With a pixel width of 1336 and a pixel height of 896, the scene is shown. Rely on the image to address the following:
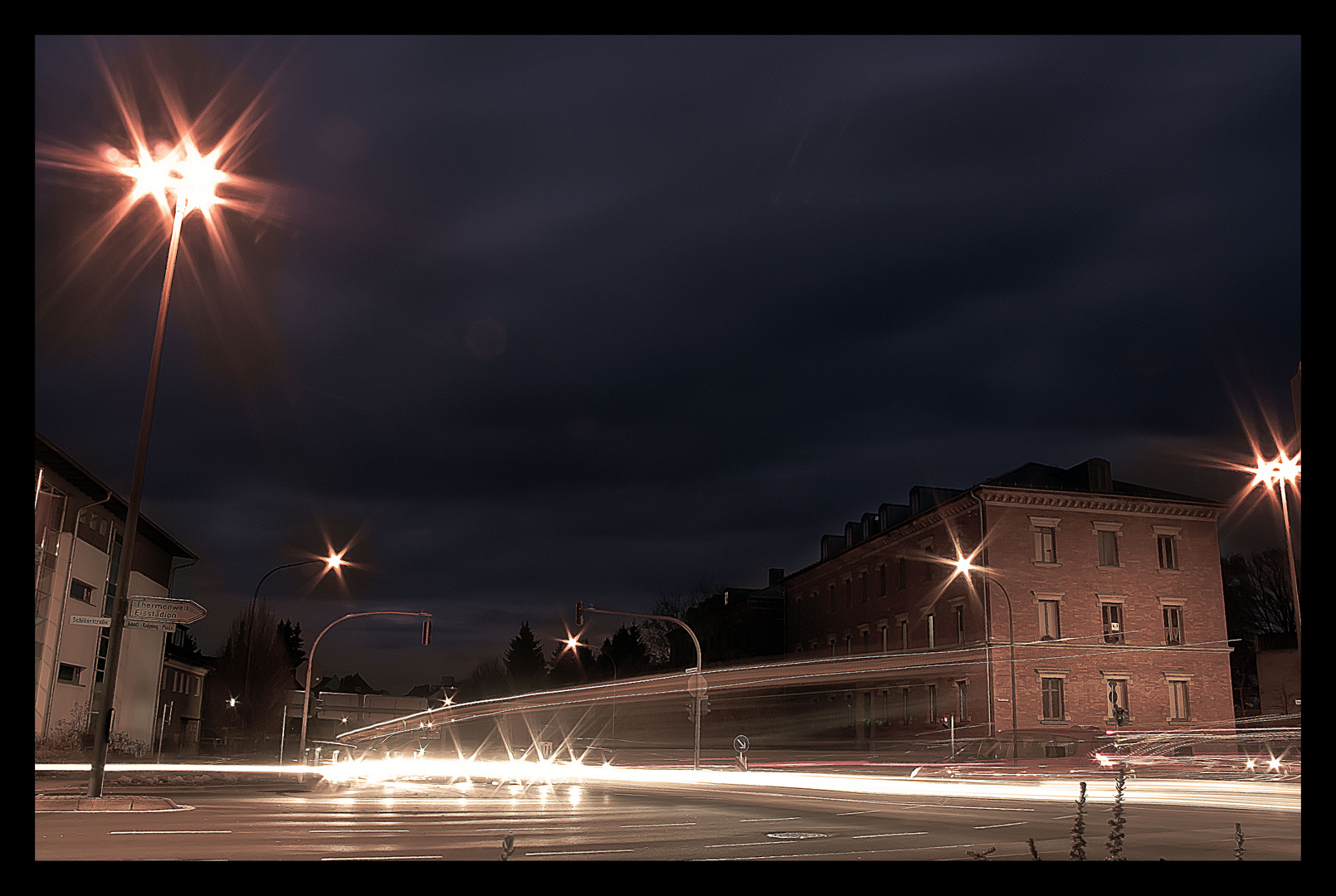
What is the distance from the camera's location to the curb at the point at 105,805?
49.1 ft

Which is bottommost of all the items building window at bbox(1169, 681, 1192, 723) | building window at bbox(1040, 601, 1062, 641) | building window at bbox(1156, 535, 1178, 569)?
building window at bbox(1169, 681, 1192, 723)

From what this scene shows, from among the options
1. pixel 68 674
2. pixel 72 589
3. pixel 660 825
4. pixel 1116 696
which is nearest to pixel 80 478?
pixel 72 589

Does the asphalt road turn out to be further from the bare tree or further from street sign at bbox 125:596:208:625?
the bare tree

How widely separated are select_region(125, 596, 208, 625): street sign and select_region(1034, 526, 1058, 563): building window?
139 ft

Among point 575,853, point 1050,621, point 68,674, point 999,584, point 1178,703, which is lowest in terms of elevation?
point 575,853

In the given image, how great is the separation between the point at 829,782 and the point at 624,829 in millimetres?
16492

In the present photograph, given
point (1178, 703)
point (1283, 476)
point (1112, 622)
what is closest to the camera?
point (1283, 476)

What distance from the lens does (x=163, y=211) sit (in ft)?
55.0

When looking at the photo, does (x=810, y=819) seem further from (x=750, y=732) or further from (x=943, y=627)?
(x=750, y=732)

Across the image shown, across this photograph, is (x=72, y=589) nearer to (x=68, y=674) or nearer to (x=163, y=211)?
(x=68, y=674)

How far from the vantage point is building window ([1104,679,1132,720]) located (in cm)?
4681

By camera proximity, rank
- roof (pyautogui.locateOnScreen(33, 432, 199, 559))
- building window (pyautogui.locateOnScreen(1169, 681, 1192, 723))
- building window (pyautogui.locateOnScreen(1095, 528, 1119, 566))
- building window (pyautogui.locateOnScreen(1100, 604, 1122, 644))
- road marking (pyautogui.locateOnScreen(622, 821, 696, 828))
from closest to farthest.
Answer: road marking (pyautogui.locateOnScreen(622, 821, 696, 828)) → roof (pyautogui.locateOnScreen(33, 432, 199, 559)) → building window (pyautogui.locateOnScreen(1169, 681, 1192, 723)) → building window (pyautogui.locateOnScreen(1100, 604, 1122, 644)) → building window (pyautogui.locateOnScreen(1095, 528, 1119, 566))

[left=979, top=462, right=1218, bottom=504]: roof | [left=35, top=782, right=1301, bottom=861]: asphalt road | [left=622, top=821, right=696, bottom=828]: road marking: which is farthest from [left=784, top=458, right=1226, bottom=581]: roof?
[left=622, top=821, right=696, bottom=828]: road marking

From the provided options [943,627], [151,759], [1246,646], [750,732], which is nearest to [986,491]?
[943,627]
